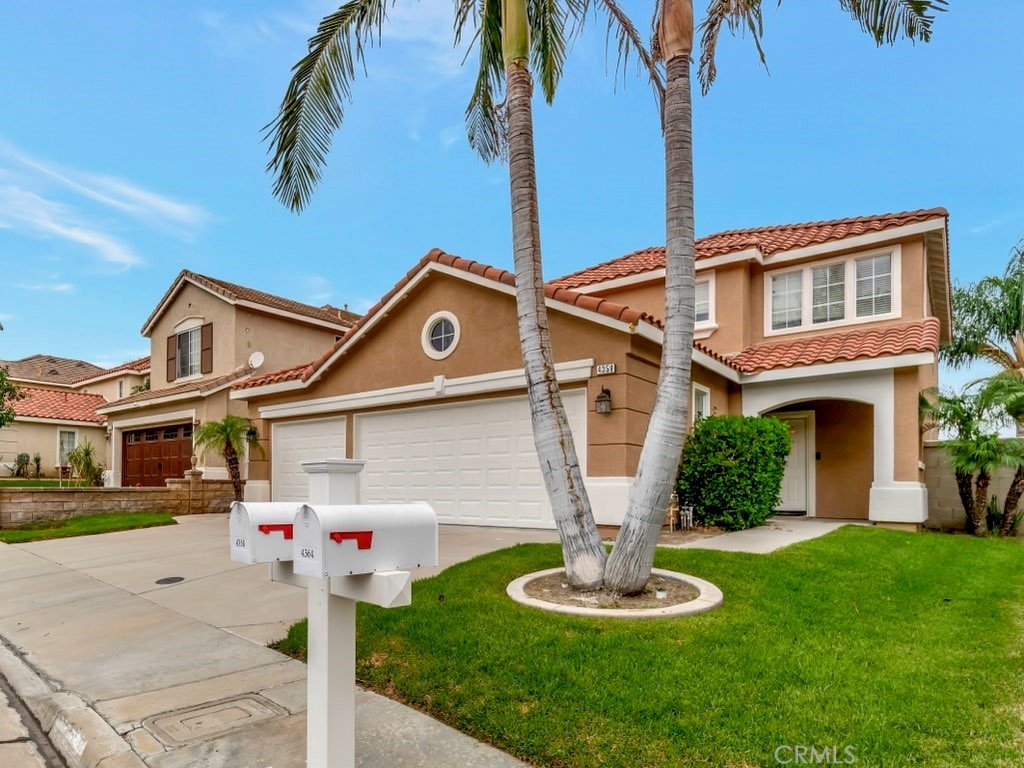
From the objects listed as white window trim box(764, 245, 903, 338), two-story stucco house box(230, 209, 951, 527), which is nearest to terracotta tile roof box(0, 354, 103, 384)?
two-story stucco house box(230, 209, 951, 527)

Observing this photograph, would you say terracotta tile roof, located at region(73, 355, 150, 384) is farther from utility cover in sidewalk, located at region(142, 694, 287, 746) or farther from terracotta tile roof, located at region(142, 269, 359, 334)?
utility cover in sidewalk, located at region(142, 694, 287, 746)

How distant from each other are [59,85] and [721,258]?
13873mm

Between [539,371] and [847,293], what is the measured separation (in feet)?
34.6

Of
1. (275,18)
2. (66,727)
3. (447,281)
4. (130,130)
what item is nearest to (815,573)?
(66,727)

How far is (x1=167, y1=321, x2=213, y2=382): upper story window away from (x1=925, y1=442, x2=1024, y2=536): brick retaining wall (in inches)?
748

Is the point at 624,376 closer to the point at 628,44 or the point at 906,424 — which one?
the point at 628,44

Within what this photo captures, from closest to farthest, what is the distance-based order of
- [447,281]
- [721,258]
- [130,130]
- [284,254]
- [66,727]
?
[66,727]
[447,281]
[130,130]
[721,258]
[284,254]

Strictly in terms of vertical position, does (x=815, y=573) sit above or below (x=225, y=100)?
below

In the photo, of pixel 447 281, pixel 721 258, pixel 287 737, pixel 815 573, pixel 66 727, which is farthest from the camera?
pixel 721 258

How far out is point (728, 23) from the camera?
715cm

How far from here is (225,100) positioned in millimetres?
11797

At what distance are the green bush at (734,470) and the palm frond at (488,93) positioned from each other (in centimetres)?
563

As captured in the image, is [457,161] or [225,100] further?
[225,100]

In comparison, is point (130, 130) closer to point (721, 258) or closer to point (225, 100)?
point (225, 100)
